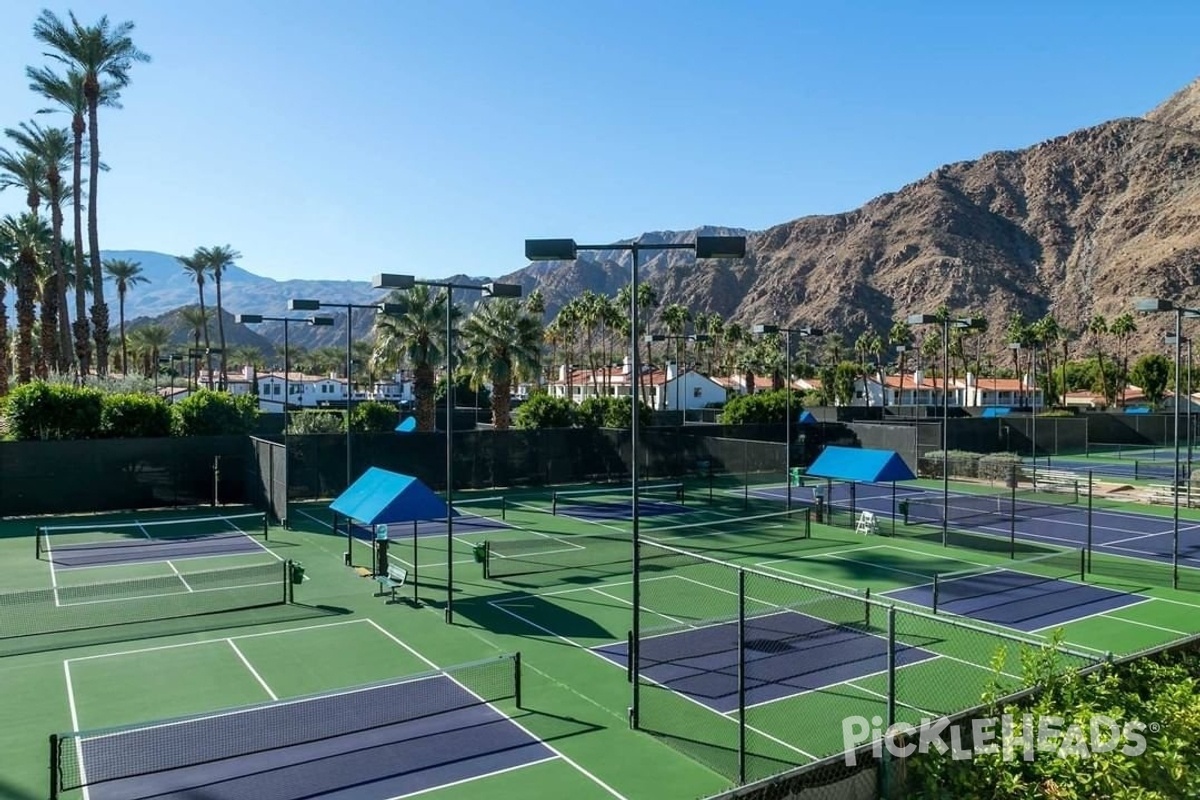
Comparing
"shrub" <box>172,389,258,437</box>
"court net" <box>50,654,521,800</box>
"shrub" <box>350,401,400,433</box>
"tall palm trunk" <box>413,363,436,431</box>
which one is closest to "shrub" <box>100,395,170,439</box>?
"shrub" <box>172,389,258,437</box>

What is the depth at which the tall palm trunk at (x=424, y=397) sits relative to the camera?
46688mm

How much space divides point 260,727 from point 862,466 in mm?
21967

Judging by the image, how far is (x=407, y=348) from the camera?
46000 mm

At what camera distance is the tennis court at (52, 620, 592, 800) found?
10.7m

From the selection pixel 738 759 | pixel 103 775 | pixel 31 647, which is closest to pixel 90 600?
pixel 31 647

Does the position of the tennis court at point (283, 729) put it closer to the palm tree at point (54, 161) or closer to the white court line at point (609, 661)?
the white court line at point (609, 661)

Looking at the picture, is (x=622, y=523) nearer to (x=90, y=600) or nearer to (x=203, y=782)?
(x=90, y=600)

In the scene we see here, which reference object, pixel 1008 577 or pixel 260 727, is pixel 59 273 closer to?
pixel 260 727

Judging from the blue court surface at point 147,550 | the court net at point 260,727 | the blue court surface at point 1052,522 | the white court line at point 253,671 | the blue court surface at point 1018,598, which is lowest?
the blue court surface at point 1052,522

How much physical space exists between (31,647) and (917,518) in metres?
27.9

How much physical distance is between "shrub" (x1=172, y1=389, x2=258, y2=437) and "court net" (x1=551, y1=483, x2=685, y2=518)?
14514 mm

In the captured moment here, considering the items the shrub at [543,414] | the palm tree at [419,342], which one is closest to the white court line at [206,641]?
the shrub at [543,414]

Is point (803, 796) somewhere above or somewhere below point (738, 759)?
above

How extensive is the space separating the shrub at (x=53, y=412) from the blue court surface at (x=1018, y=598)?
30.5m
